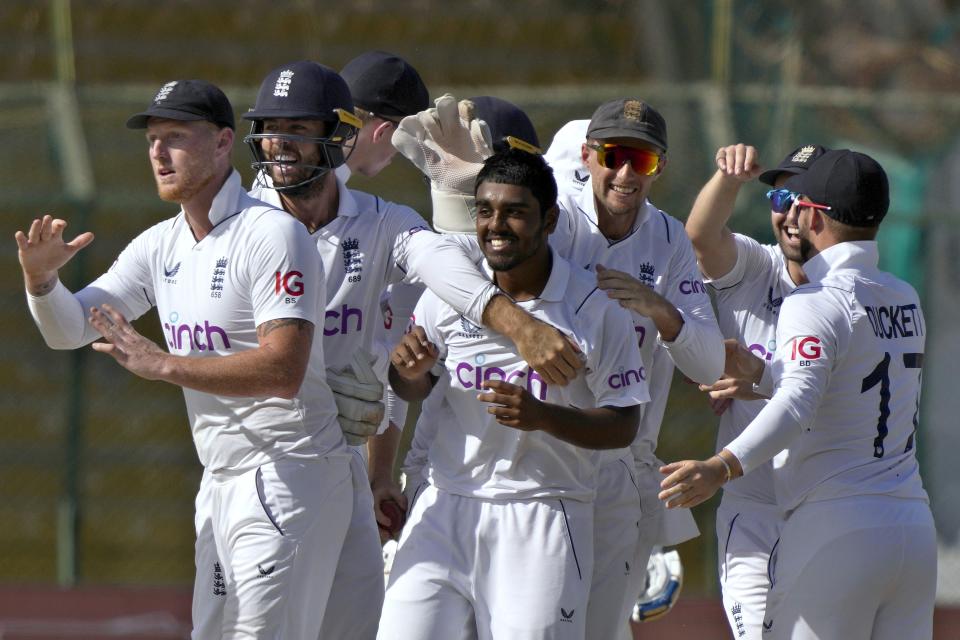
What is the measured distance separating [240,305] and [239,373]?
0.27 m

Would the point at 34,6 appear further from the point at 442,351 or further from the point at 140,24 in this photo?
the point at 442,351

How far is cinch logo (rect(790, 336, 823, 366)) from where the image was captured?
4.02m

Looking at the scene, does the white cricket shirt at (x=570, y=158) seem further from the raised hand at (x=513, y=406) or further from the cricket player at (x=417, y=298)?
the raised hand at (x=513, y=406)

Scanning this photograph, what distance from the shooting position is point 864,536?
412 cm

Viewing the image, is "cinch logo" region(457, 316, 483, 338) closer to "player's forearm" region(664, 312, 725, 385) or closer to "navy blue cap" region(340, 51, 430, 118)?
"player's forearm" region(664, 312, 725, 385)

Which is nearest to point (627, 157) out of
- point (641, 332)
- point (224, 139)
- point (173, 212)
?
point (641, 332)

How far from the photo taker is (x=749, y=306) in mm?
5023

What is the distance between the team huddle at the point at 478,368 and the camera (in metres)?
3.95

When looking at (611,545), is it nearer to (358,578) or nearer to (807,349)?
(358,578)

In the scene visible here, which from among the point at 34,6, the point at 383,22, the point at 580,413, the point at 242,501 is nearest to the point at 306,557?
the point at 242,501

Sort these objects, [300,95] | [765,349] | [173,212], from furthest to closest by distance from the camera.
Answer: [173,212] → [765,349] → [300,95]

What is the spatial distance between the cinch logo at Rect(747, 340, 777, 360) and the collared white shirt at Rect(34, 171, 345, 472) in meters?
1.50

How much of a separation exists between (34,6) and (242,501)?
23.2ft

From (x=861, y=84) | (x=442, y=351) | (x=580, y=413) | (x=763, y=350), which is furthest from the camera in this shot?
(x=861, y=84)
